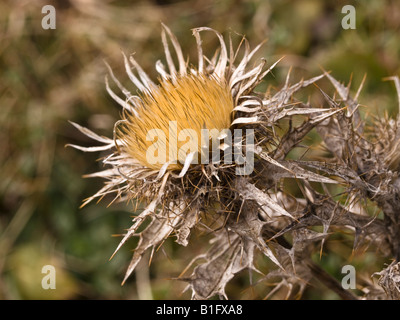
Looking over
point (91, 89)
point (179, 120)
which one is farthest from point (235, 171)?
point (91, 89)

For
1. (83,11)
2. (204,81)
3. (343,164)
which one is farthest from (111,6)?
(343,164)

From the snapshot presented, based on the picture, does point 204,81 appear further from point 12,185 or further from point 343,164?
point 12,185

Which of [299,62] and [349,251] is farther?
[299,62]

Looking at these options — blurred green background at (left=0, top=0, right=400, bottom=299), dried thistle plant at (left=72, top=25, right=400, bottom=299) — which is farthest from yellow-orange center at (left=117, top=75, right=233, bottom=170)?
blurred green background at (left=0, top=0, right=400, bottom=299)

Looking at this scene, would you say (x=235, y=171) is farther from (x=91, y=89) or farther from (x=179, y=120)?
(x=91, y=89)

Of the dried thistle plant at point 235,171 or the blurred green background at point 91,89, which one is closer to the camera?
the dried thistle plant at point 235,171

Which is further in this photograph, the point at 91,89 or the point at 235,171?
the point at 91,89

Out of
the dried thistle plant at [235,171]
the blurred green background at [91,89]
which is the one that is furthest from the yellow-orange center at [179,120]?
the blurred green background at [91,89]

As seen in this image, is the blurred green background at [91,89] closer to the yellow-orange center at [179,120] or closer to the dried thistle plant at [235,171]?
the dried thistle plant at [235,171]
